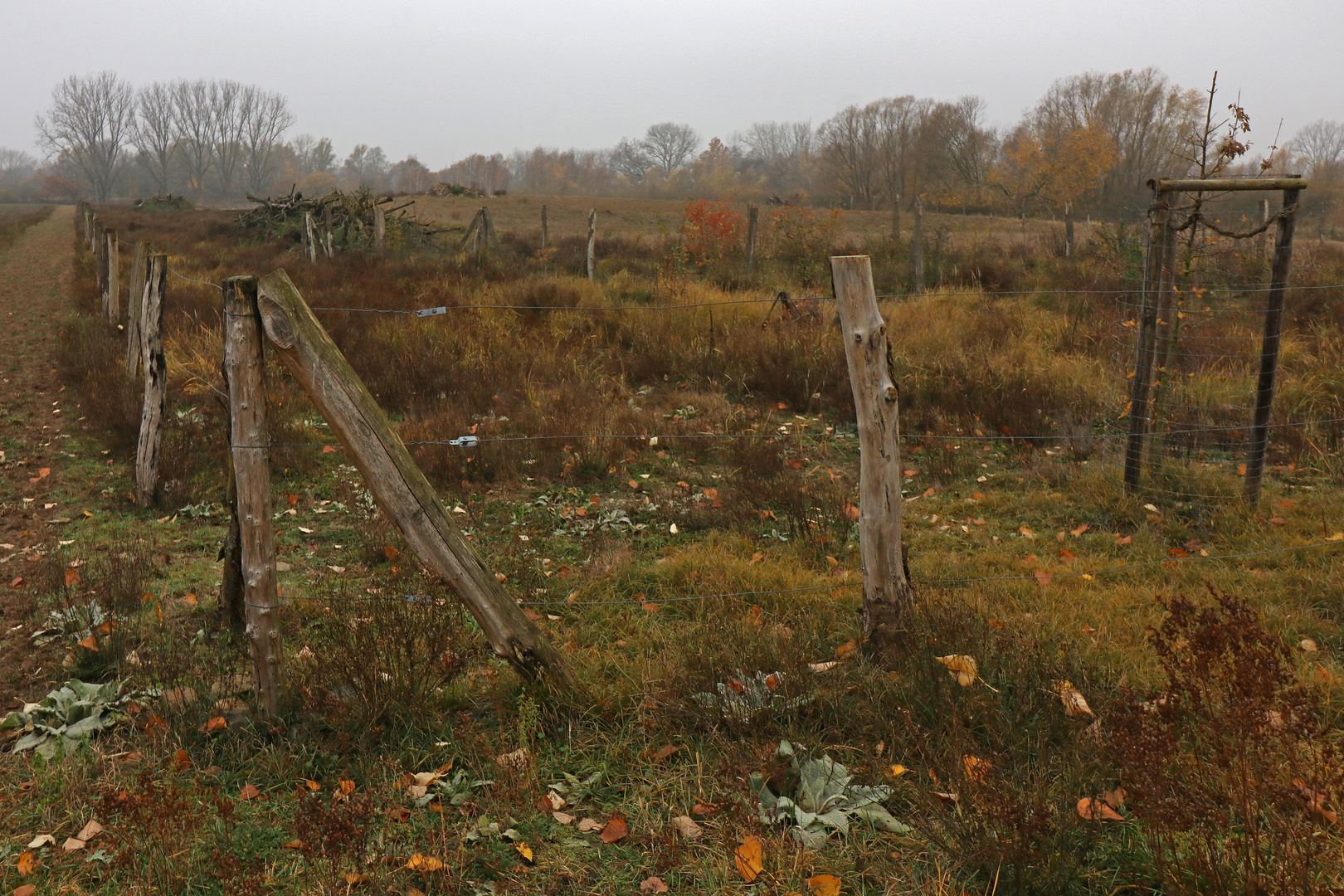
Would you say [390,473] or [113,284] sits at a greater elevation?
[113,284]

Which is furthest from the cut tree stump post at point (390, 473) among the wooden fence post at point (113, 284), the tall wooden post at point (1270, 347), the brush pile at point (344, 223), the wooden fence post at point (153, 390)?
the brush pile at point (344, 223)

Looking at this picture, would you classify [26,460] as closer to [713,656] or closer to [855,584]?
[713,656]

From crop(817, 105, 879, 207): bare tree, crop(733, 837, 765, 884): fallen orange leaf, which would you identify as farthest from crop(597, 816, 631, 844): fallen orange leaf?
crop(817, 105, 879, 207): bare tree

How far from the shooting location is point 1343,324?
10.7 metres

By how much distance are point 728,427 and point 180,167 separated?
5369 inches

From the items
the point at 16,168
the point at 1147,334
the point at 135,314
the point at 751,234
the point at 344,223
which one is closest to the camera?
the point at 1147,334

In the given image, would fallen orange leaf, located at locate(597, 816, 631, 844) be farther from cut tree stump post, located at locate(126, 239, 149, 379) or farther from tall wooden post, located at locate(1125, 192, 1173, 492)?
cut tree stump post, located at locate(126, 239, 149, 379)

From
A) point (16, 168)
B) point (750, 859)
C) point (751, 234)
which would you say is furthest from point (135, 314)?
point (16, 168)

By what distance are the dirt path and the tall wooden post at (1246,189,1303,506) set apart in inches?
288

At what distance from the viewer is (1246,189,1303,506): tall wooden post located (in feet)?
18.9

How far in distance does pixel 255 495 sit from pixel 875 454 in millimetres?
2597

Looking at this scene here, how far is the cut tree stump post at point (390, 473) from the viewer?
10.5ft

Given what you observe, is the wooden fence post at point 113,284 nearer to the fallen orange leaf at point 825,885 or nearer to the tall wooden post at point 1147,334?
the tall wooden post at point 1147,334

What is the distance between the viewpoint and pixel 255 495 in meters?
3.34
